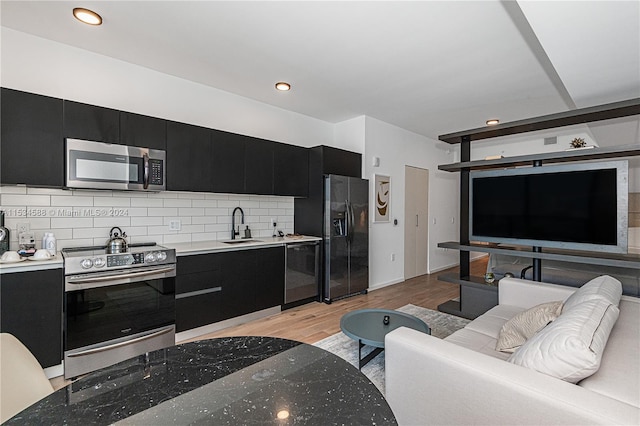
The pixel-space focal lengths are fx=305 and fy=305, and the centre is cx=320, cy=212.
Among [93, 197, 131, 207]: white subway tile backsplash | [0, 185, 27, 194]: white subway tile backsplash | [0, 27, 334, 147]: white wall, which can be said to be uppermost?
[0, 27, 334, 147]: white wall

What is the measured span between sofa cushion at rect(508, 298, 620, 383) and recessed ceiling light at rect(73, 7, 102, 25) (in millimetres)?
3412

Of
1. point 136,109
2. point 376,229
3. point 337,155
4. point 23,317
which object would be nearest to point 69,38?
point 136,109

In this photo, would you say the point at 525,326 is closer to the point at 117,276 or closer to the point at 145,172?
the point at 117,276

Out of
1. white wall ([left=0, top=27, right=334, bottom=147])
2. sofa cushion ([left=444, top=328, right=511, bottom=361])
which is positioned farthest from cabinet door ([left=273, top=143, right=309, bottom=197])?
sofa cushion ([left=444, top=328, right=511, bottom=361])

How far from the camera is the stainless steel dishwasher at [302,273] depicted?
3.78 meters

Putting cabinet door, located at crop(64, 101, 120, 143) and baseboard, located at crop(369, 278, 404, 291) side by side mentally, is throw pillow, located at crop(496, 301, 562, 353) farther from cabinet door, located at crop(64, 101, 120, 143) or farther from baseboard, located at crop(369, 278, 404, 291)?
cabinet door, located at crop(64, 101, 120, 143)

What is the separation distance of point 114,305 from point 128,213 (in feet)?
3.18

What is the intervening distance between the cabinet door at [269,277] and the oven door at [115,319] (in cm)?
94

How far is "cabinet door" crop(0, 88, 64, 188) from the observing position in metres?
2.21

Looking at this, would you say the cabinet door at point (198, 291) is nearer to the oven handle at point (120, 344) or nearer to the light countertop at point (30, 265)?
the oven handle at point (120, 344)

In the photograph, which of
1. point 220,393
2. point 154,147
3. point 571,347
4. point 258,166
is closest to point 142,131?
point 154,147

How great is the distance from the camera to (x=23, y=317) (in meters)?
2.13

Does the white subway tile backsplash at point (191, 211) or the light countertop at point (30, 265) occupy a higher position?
the white subway tile backsplash at point (191, 211)

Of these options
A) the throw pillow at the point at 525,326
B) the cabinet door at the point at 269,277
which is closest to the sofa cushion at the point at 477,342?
the throw pillow at the point at 525,326
